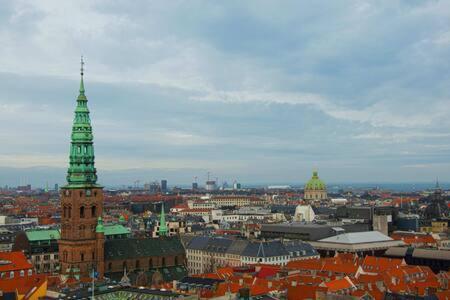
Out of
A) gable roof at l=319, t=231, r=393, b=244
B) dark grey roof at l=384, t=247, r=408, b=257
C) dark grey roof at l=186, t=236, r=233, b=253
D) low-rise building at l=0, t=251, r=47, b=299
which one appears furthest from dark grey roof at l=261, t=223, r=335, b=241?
low-rise building at l=0, t=251, r=47, b=299

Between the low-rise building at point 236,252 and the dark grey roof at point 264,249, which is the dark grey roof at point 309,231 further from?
the dark grey roof at point 264,249

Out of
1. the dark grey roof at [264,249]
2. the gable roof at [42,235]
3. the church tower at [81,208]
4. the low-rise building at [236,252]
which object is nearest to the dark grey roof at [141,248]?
the church tower at [81,208]

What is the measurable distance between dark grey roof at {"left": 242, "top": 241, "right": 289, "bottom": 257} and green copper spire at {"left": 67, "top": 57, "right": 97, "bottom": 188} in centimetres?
4240

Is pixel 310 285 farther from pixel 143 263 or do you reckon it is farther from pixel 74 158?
pixel 74 158

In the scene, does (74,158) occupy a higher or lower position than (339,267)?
higher

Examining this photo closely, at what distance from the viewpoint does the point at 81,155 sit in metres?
113

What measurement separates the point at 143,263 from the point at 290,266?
27157mm

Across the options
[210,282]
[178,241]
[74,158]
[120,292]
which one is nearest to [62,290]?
[120,292]

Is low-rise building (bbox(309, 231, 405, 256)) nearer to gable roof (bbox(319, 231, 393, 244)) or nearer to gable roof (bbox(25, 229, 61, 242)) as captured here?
gable roof (bbox(319, 231, 393, 244))

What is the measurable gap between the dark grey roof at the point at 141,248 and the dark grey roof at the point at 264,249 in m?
19.0

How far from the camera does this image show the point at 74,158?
114 metres

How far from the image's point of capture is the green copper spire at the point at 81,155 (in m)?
113

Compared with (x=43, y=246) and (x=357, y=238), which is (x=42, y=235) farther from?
(x=357, y=238)

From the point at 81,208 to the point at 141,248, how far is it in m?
15.7
